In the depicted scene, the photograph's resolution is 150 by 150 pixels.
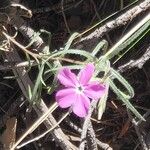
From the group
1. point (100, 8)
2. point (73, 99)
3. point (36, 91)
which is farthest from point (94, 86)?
point (100, 8)

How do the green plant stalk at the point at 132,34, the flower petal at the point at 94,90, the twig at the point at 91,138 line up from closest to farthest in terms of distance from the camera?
the flower petal at the point at 94,90 → the green plant stalk at the point at 132,34 → the twig at the point at 91,138

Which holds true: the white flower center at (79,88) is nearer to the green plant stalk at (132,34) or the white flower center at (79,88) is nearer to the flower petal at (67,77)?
the flower petal at (67,77)

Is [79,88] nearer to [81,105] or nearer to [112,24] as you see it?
[81,105]

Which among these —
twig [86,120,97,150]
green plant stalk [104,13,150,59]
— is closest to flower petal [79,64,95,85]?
green plant stalk [104,13,150,59]

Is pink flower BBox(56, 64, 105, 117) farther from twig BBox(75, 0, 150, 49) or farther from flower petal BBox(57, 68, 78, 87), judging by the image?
twig BBox(75, 0, 150, 49)

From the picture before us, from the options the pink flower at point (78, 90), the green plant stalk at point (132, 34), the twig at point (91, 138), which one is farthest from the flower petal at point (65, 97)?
the twig at point (91, 138)

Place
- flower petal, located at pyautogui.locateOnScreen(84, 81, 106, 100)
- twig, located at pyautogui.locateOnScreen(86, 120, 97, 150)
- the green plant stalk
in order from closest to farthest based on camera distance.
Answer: flower petal, located at pyautogui.locateOnScreen(84, 81, 106, 100)
the green plant stalk
twig, located at pyautogui.locateOnScreen(86, 120, 97, 150)
